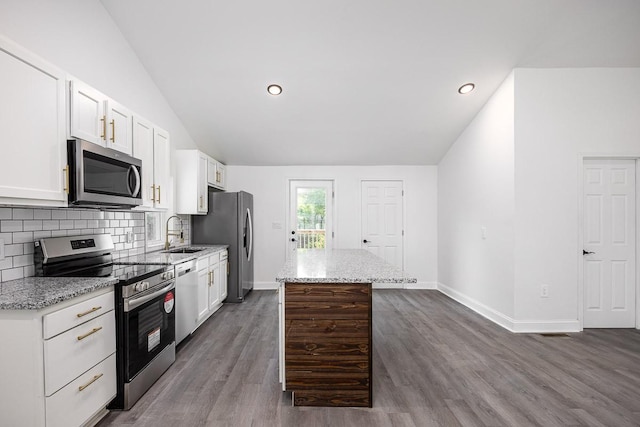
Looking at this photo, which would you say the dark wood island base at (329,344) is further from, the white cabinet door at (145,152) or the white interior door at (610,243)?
the white interior door at (610,243)

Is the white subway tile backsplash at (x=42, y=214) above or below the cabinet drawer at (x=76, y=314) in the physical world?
above

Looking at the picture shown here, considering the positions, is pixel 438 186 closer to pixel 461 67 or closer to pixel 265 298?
pixel 461 67

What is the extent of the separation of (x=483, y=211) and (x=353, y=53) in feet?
8.39

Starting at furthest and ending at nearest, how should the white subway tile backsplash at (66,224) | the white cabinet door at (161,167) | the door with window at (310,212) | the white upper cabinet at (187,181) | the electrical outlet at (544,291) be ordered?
1. the door with window at (310,212)
2. the white upper cabinet at (187,181)
3. the electrical outlet at (544,291)
4. the white cabinet door at (161,167)
5. the white subway tile backsplash at (66,224)

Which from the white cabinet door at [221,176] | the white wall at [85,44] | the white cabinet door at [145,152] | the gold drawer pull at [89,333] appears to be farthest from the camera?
the white cabinet door at [221,176]

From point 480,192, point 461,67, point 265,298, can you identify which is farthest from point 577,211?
point 265,298

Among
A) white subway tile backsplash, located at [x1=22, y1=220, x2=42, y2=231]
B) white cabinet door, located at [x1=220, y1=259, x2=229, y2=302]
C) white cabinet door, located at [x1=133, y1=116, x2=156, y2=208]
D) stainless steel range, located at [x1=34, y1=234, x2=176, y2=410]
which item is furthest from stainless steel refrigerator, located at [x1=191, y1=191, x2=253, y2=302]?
white subway tile backsplash, located at [x1=22, y1=220, x2=42, y2=231]

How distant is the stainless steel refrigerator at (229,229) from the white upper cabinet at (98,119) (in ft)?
6.77

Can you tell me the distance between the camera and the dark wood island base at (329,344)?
6.84 ft

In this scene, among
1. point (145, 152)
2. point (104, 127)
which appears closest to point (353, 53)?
point (145, 152)

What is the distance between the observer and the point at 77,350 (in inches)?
66.3

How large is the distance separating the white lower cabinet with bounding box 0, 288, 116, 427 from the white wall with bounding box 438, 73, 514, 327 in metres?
3.87

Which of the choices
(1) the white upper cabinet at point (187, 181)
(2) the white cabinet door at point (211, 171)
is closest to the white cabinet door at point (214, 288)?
(1) the white upper cabinet at point (187, 181)

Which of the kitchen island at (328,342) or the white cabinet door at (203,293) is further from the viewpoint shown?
the white cabinet door at (203,293)
